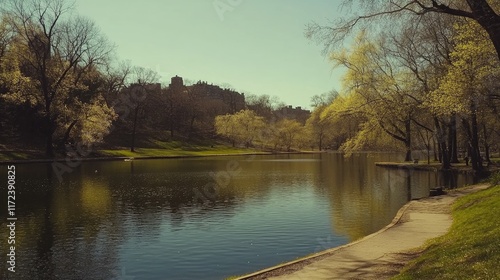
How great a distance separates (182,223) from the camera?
73.0ft

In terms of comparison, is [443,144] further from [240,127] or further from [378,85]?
[240,127]

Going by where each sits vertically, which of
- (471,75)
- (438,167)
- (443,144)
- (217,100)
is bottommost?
(438,167)

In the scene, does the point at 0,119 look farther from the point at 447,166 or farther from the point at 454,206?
the point at 454,206

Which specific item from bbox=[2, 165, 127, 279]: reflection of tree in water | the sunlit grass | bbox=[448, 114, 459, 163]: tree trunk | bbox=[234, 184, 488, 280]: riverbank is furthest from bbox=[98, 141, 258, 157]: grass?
bbox=[234, 184, 488, 280]: riverbank

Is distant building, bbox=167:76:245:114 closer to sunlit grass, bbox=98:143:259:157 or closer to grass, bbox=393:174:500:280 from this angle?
sunlit grass, bbox=98:143:259:157

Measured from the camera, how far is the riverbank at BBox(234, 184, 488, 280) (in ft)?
39.2

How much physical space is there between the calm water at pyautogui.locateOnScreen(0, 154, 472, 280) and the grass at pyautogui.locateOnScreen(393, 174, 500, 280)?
5046 mm

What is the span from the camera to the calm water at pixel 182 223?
1518 cm

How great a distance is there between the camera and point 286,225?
A: 21781 millimetres

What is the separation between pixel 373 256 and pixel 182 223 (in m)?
11.2

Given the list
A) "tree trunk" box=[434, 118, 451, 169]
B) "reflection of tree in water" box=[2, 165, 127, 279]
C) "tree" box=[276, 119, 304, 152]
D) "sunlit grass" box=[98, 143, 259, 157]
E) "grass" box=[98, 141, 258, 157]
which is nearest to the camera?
"reflection of tree in water" box=[2, 165, 127, 279]

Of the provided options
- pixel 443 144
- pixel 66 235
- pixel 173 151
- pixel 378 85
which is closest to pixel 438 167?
pixel 443 144

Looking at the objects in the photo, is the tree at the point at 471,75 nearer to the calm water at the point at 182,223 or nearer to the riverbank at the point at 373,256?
the calm water at the point at 182,223

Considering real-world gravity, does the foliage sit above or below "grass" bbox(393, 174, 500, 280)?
above
